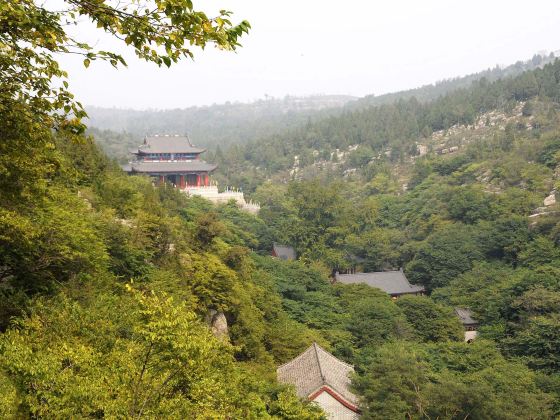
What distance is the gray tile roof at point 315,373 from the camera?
1564 cm

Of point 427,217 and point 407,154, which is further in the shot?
point 407,154

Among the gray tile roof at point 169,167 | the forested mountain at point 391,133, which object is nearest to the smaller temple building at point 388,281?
the gray tile roof at point 169,167

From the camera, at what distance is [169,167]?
45125 millimetres

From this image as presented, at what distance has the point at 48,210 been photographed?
10.3 m

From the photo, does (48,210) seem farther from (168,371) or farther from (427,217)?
(427,217)

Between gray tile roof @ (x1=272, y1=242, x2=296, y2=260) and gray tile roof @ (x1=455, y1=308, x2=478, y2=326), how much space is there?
1354 centimetres

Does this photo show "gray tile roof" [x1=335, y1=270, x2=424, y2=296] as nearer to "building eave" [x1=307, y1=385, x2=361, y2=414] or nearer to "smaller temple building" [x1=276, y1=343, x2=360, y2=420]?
"smaller temple building" [x1=276, y1=343, x2=360, y2=420]

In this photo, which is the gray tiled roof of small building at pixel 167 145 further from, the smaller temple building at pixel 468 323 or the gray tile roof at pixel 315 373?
the gray tile roof at pixel 315 373

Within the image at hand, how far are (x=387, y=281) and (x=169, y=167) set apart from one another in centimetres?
2111

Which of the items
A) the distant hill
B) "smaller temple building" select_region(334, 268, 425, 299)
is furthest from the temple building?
the distant hill

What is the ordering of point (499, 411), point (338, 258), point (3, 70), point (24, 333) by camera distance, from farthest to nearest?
point (338, 258) → point (499, 411) → point (24, 333) → point (3, 70)

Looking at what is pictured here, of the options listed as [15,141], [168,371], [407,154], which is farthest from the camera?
[407,154]

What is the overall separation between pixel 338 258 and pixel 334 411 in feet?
66.8

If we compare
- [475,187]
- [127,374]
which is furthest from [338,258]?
[127,374]
